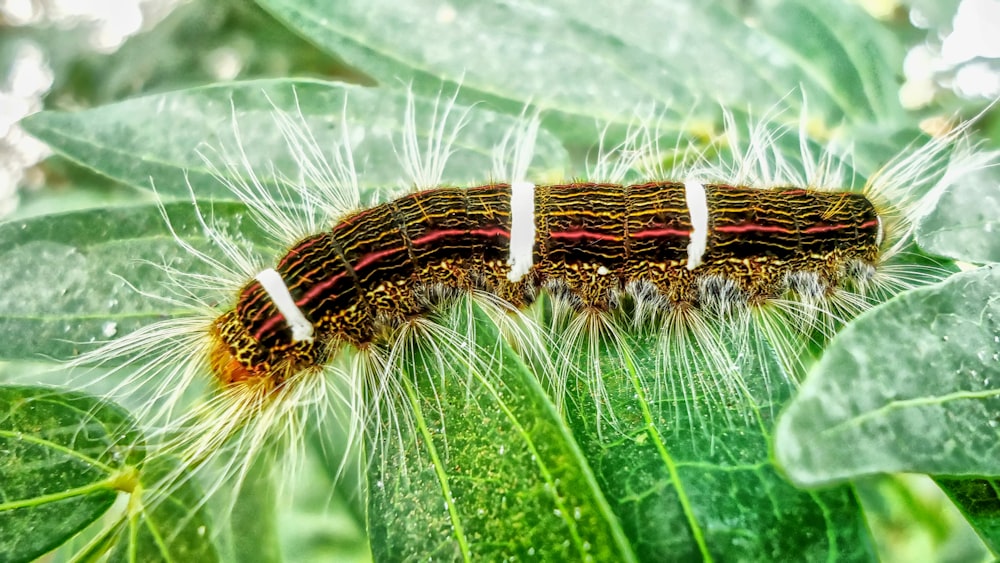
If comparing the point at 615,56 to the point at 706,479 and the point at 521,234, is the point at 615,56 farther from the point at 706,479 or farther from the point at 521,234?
the point at 706,479

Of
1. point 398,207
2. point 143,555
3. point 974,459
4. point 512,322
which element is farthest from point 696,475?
point 143,555

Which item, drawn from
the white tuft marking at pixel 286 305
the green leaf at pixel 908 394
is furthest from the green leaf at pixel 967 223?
the white tuft marking at pixel 286 305

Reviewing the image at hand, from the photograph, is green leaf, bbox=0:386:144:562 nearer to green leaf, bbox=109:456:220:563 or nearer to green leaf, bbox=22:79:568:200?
green leaf, bbox=109:456:220:563

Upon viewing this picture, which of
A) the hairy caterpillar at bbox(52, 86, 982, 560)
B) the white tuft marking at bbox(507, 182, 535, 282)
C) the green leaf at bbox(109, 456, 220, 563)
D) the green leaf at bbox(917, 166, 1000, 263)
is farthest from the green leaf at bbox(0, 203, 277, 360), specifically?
the green leaf at bbox(917, 166, 1000, 263)

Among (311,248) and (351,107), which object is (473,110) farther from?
(311,248)

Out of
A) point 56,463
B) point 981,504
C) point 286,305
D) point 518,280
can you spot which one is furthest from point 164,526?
point 981,504

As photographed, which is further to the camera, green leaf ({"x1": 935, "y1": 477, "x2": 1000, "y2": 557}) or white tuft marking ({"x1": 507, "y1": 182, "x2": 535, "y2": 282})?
white tuft marking ({"x1": 507, "y1": 182, "x2": 535, "y2": 282})
